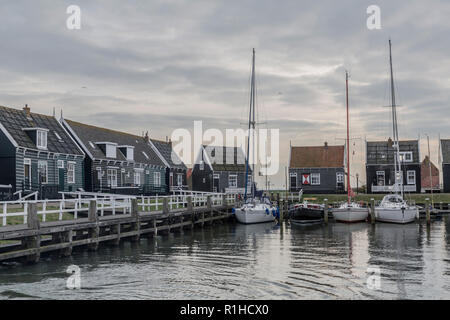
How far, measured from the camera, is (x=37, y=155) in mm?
37000

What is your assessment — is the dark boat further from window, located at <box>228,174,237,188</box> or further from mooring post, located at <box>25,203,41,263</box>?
mooring post, located at <box>25,203,41,263</box>

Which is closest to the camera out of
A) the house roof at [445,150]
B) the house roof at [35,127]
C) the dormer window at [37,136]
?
the house roof at [35,127]

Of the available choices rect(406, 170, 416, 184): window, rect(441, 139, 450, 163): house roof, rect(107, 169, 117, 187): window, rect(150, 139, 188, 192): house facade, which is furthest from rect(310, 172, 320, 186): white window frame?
rect(107, 169, 117, 187): window

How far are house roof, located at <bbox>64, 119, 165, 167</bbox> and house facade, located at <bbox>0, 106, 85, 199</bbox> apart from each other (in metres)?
1.65

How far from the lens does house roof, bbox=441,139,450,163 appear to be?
6244 cm

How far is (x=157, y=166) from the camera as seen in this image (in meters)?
55.5

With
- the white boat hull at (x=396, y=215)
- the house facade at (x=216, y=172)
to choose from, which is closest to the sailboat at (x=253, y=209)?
the white boat hull at (x=396, y=215)

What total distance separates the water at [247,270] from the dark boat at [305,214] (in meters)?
12.5

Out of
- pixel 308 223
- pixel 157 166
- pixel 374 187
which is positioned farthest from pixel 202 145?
pixel 308 223

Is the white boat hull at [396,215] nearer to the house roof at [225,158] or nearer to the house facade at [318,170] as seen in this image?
the house facade at [318,170]

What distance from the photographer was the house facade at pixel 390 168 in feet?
209

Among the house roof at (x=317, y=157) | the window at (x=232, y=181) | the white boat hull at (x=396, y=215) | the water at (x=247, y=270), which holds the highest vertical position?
the house roof at (x=317, y=157)
